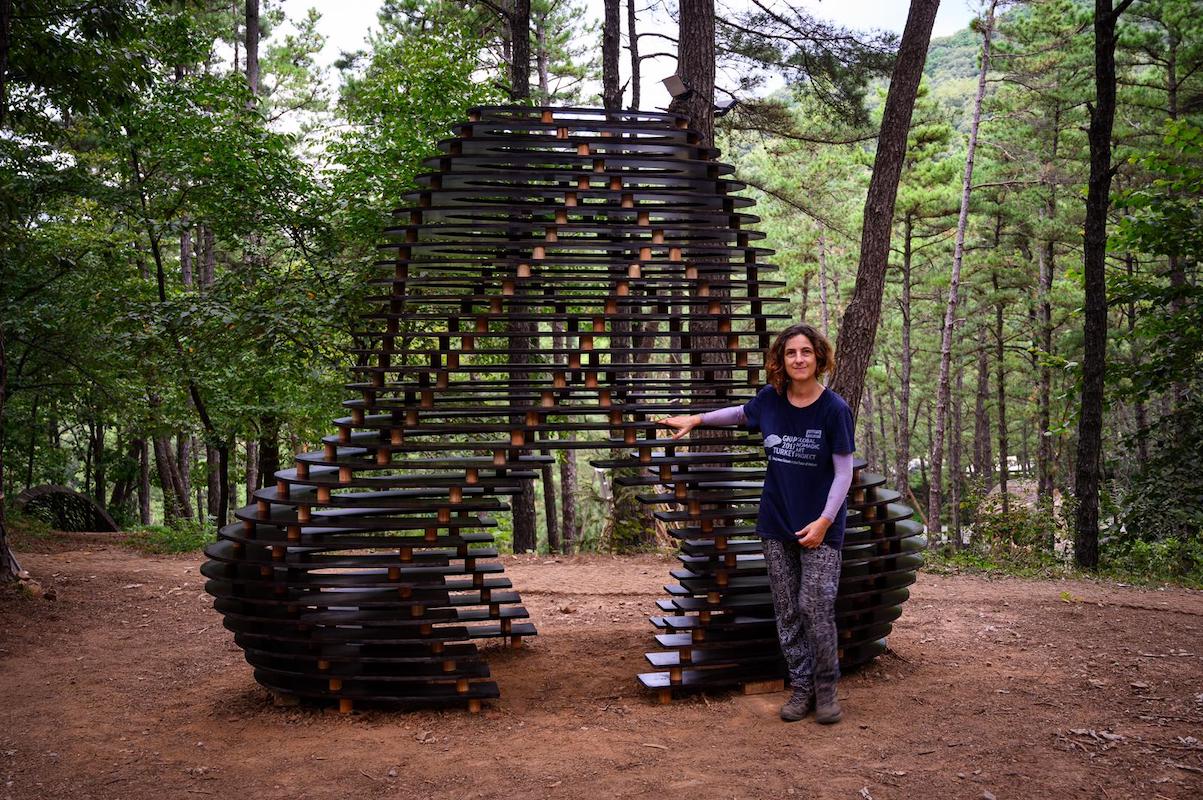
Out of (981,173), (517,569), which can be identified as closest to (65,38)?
(517,569)

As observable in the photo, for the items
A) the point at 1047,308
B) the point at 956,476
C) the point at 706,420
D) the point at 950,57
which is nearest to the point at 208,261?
the point at 706,420

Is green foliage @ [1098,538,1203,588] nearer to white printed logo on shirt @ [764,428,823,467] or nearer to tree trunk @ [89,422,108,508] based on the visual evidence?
white printed logo on shirt @ [764,428,823,467]

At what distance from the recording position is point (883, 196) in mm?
9445

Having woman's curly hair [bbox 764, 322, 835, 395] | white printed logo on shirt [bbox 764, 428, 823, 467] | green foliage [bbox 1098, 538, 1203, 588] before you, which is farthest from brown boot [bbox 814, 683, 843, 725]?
green foliage [bbox 1098, 538, 1203, 588]

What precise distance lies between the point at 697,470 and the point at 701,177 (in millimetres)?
2080

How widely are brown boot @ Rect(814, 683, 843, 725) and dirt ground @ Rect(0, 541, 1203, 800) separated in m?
0.07

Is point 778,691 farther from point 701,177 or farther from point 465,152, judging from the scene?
point 465,152

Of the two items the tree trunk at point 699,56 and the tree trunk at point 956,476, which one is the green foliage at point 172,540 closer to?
the tree trunk at point 699,56

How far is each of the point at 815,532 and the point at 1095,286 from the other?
25.9 ft

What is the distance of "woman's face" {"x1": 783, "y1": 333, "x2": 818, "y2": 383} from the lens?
4.57 metres

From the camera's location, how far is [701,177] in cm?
595

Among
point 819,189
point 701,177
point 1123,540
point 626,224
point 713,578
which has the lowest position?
point 1123,540

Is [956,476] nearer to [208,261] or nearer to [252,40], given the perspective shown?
[208,261]

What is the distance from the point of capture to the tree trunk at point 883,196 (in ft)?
30.3
